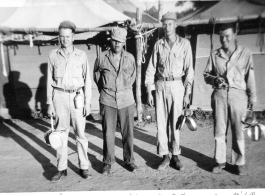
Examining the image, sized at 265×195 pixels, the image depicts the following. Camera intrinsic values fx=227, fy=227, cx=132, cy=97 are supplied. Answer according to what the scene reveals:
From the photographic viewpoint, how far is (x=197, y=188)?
2.59 metres

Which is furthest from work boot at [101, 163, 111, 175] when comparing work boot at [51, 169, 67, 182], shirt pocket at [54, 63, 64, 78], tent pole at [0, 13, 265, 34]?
tent pole at [0, 13, 265, 34]

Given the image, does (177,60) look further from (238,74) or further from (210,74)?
(238,74)

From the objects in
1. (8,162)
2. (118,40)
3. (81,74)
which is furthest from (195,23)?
(8,162)

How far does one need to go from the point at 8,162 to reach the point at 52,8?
3.73m

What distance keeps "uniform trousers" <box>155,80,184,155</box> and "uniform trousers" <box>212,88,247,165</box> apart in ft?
1.50

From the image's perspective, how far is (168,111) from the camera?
117 inches

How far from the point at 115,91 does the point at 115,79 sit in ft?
0.48

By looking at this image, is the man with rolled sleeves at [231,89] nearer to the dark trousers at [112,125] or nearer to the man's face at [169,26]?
the man's face at [169,26]

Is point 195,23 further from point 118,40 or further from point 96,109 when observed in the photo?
point 96,109

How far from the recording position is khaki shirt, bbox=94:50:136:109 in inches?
108

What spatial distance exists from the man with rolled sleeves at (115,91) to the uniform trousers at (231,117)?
1073mm

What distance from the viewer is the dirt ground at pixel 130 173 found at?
105 inches

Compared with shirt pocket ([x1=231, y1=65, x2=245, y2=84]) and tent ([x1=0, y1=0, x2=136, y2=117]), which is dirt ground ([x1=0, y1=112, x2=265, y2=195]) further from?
tent ([x1=0, y1=0, x2=136, y2=117])

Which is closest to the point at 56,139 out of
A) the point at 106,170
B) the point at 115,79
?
the point at 106,170
